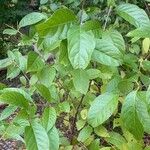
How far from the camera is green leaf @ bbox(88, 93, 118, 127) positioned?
1226 millimetres

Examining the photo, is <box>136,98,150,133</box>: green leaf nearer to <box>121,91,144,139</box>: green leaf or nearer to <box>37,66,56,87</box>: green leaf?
<box>121,91,144,139</box>: green leaf

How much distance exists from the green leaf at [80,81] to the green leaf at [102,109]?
2.9 inches

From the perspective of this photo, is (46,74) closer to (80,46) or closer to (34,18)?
(34,18)

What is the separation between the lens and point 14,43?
16.6ft

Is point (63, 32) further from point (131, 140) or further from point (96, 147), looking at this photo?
point (131, 140)

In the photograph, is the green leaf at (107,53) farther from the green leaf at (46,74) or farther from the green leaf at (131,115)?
the green leaf at (46,74)

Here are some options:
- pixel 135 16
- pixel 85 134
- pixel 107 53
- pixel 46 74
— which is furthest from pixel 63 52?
pixel 85 134

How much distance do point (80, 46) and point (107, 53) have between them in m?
0.16

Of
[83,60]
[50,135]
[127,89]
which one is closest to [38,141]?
[50,135]

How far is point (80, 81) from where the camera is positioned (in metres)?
1.31

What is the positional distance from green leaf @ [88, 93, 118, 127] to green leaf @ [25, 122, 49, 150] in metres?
0.17

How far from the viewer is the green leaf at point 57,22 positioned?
98cm

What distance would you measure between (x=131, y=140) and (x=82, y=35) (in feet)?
4.03

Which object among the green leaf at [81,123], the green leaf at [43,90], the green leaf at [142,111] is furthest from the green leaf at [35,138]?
the green leaf at [81,123]
